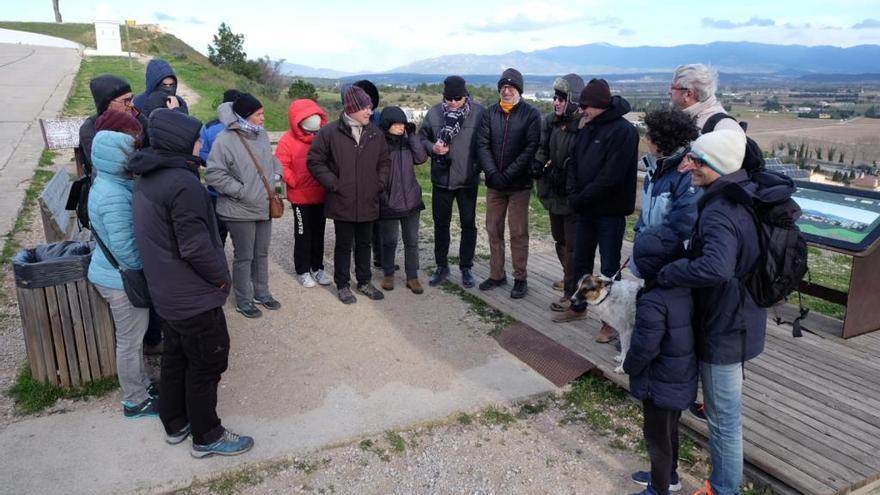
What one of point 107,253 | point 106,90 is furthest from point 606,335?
point 106,90

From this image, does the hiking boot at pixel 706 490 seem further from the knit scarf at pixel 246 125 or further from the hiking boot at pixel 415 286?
the knit scarf at pixel 246 125

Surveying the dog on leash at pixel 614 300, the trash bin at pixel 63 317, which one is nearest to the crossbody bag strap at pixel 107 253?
the trash bin at pixel 63 317

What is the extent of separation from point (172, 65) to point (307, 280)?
30.6 meters

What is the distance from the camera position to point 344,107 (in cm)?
530

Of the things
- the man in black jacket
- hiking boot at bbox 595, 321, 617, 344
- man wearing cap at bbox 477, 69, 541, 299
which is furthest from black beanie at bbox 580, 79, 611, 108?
the man in black jacket

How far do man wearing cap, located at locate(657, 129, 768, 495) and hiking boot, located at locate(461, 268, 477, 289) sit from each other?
11.1 feet

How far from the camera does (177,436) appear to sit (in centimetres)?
355

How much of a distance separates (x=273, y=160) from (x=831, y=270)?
286 inches

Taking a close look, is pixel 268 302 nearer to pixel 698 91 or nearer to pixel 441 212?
pixel 441 212

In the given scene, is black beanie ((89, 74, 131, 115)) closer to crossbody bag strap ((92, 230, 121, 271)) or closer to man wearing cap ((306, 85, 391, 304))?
man wearing cap ((306, 85, 391, 304))

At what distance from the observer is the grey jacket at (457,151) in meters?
5.73

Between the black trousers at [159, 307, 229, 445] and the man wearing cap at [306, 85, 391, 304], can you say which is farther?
the man wearing cap at [306, 85, 391, 304]

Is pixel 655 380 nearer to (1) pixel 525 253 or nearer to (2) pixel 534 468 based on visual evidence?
(2) pixel 534 468

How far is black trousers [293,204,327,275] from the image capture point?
231 inches
